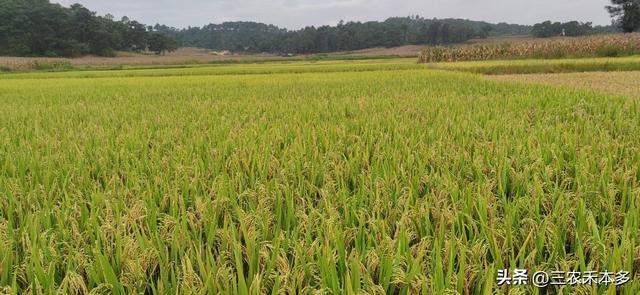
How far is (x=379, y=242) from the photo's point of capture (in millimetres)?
1644

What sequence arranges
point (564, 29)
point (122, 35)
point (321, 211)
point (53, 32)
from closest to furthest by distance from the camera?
point (321, 211), point (53, 32), point (122, 35), point (564, 29)

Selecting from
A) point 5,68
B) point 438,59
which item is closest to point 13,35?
point 5,68

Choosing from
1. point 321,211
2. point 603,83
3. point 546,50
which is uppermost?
point 546,50

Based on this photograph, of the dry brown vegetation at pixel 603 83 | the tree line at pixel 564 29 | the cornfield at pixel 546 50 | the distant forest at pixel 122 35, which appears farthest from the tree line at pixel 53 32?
the tree line at pixel 564 29

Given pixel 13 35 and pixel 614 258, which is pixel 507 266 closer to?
pixel 614 258

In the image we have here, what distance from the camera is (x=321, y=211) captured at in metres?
2.00

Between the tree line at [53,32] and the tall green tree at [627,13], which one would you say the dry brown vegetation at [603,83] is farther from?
the tree line at [53,32]

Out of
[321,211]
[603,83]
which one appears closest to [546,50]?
[603,83]

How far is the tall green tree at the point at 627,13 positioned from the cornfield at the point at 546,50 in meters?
32.6

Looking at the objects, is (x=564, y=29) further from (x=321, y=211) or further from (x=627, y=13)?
(x=321, y=211)

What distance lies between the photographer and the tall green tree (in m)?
55.0

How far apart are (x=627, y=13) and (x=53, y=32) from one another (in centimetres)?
8304

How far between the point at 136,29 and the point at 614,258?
3895 inches

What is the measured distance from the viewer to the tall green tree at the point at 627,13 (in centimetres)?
5497
